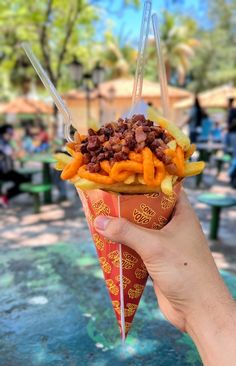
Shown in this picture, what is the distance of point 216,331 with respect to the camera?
1.31 metres

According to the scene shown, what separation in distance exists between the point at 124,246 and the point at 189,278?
33cm

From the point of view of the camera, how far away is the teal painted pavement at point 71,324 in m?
1.67

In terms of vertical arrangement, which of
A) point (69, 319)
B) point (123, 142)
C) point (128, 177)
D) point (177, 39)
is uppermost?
point (177, 39)

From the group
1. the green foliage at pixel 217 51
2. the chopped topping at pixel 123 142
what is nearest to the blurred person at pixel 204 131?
the chopped topping at pixel 123 142

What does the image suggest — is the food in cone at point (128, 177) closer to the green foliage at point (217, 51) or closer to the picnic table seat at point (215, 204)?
the picnic table seat at point (215, 204)

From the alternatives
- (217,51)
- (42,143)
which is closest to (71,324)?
(42,143)

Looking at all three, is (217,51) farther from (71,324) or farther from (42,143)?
(71,324)

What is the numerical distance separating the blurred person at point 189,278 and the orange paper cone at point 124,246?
11cm

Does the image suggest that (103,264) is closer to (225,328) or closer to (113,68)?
(225,328)

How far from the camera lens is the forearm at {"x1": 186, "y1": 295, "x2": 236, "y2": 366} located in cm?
126

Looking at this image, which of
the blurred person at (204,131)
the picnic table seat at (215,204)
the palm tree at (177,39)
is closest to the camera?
the picnic table seat at (215,204)

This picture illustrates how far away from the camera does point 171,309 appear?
158 cm

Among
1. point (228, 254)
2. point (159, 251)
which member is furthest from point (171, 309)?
point (228, 254)

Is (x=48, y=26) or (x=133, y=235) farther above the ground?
(x=48, y=26)
